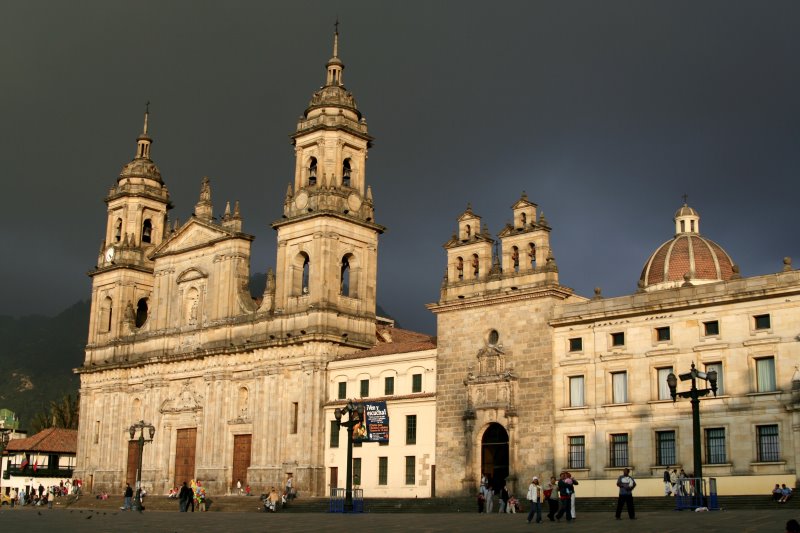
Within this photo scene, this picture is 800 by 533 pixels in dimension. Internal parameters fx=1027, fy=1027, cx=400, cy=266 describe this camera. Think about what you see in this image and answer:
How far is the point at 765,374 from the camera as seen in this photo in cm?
4250

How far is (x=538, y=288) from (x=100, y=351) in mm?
42329

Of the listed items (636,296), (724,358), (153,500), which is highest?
(636,296)

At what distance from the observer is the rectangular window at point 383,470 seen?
56188mm

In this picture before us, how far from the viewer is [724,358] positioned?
43500mm

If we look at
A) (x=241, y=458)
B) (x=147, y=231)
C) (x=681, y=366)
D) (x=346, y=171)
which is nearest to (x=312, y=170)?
(x=346, y=171)

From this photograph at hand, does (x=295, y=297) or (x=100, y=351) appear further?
(x=100, y=351)

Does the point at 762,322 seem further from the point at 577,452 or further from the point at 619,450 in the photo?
the point at 577,452

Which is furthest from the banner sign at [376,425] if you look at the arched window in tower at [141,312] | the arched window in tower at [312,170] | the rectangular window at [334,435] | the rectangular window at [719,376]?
the arched window in tower at [141,312]

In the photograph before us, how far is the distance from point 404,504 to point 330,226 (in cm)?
2084

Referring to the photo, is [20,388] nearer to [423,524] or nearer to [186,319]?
[186,319]

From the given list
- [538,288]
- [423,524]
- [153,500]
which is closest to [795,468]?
[538,288]

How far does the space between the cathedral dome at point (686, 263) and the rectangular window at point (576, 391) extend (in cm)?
1444

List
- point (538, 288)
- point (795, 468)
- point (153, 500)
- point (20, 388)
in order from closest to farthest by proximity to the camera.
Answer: point (795, 468), point (538, 288), point (153, 500), point (20, 388)

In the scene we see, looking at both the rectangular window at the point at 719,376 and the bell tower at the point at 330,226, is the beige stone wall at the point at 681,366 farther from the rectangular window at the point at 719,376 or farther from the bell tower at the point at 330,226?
the bell tower at the point at 330,226
